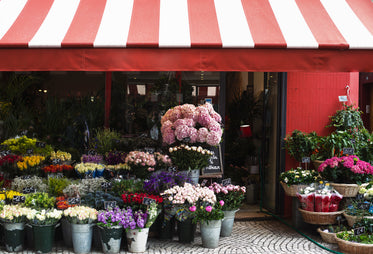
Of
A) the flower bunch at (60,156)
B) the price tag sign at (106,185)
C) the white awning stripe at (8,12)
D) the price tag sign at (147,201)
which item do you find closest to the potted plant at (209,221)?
the price tag sign at (147,201)

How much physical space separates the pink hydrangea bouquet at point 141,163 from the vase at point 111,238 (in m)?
1.12

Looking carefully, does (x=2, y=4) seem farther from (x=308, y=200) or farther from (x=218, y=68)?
(x=308, y=200)

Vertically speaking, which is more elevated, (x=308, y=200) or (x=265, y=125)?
(x=265, y=125)

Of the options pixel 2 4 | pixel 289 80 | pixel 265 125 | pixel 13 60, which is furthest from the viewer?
pixel 265 125

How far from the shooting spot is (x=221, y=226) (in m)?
6.06

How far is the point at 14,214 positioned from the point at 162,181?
1.86 meters

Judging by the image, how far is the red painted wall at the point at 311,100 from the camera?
7164 mm

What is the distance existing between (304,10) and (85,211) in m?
3.88

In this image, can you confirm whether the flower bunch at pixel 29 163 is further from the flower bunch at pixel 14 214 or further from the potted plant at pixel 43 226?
the potted plant at pixel 43 226

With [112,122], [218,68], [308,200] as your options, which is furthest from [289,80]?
[112,122]

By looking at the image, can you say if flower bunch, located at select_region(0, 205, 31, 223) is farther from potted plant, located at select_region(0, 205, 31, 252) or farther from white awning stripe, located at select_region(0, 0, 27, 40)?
white awning stripe, located at select_region(0, 0, 27, 40)

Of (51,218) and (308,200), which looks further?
(308,200)

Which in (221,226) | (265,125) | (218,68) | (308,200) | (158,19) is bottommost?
(221,226)

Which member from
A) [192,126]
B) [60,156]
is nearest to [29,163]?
[60,156]
